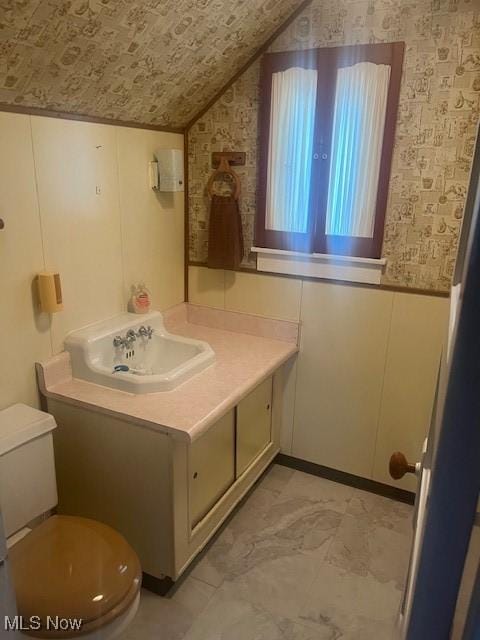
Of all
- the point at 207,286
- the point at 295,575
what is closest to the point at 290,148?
the point at 207,286

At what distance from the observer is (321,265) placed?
2305 millimetres

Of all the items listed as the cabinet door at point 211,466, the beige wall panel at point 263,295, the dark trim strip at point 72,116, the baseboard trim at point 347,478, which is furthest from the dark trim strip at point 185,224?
the baseboard trim at point 347,478

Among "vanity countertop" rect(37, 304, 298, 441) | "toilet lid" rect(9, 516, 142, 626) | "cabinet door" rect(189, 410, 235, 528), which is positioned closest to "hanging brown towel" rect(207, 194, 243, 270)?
"vanity countertop" rect(37, 304, 298, 441)

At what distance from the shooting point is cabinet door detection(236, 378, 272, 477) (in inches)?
88.6

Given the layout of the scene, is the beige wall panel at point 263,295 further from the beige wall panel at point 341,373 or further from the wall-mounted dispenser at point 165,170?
the wall-mounted dispenser at point 165,170

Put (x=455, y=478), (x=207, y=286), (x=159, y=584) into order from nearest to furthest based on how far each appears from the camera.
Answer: (x=455, y=478) < (x=159, y=584) < (x=207, y=286)

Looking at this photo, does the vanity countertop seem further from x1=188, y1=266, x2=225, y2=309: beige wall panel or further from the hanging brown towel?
the hanging brown towel

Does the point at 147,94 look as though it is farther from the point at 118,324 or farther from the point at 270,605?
the point at 270,605

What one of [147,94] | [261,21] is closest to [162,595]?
[147,94]

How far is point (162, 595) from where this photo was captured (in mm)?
1891

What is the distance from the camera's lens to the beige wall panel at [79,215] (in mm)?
1785

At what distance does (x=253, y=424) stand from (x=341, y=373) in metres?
0.51

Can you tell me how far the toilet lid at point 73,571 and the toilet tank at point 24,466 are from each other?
0.08 metres

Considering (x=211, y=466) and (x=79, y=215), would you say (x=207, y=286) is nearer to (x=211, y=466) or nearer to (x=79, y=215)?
(x=79, y=215)
